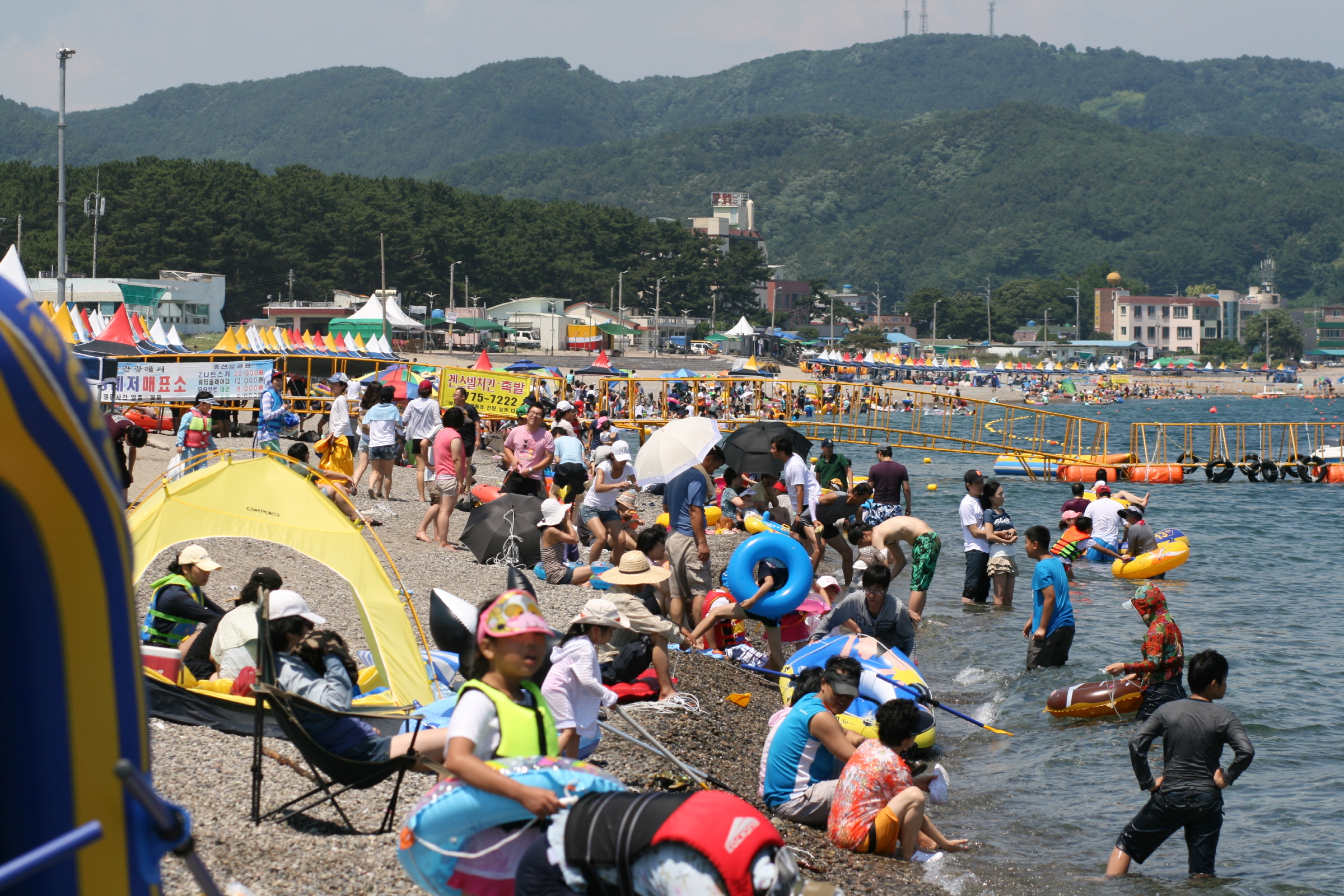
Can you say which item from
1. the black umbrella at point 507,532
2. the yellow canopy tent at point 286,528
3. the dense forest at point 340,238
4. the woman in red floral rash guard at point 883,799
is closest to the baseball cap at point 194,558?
the yellow canopy tent at point 286,528

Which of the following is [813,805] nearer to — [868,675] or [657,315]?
[868,675]

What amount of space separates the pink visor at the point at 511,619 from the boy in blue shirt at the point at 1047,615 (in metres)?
7.13

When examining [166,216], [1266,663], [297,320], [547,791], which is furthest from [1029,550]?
[166,216]

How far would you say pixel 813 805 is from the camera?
6.57 m

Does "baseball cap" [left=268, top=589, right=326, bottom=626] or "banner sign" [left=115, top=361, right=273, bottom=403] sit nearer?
"baseball cap" [left=268, top=589, right=326, bottom=626]

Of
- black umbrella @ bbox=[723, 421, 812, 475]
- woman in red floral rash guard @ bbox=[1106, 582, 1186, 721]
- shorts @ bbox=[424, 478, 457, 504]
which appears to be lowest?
woman in red floral rash guard @ bbox=[1106, 582, 1186, 721]

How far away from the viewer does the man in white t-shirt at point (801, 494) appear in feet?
40.0

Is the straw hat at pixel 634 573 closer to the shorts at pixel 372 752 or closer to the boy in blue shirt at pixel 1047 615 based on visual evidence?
the shorts at pixel 372 752

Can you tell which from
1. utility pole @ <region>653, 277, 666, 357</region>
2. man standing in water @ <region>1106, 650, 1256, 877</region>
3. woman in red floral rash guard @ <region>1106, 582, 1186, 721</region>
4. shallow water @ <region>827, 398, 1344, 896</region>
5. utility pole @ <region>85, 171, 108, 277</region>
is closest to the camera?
man standing in water @ <region>1106, 650, 1256, 877</region>

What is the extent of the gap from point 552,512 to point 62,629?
9.96 metres

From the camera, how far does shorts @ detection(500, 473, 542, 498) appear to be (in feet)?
42.7

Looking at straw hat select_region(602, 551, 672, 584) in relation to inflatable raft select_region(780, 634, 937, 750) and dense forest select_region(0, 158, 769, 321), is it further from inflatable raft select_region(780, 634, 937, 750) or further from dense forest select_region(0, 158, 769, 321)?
dense forest select_region(0, 158, 769, 321)

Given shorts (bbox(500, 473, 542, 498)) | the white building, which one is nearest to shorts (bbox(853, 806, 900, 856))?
shorts (bbox(500, 473, 542, 498))

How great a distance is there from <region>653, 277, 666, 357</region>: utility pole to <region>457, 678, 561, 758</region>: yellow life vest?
267 feet
